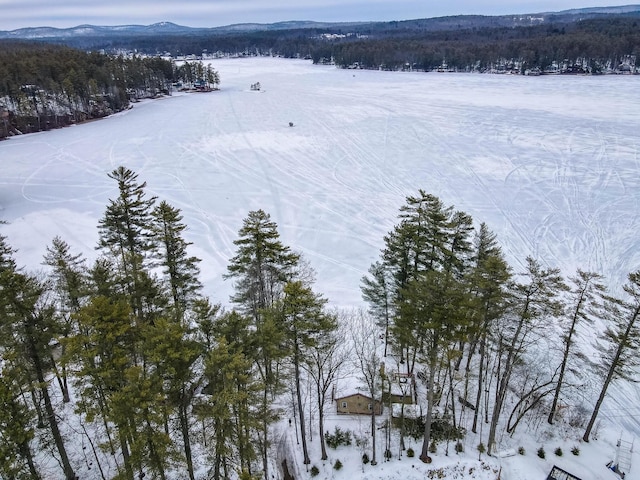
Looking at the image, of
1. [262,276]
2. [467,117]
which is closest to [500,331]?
[262,276]

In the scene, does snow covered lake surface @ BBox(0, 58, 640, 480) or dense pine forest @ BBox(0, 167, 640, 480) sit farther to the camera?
snow covered lake surface @ BBox(0, 58, 640, 480)

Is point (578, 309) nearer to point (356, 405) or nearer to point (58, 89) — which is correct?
point (356, 405)

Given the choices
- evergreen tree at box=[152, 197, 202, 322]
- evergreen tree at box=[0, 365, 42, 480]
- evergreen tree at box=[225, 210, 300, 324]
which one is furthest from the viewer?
evergreen tree at box=[152, 197, 202, 322]

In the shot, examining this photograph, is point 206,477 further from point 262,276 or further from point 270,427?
point 262,276

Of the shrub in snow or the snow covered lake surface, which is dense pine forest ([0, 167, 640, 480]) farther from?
the snow covered lake surface

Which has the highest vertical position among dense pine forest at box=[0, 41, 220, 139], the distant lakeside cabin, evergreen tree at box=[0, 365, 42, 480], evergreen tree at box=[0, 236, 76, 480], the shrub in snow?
dense pine forest at box=[0, 41, 220, 139]

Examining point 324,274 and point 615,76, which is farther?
point 615,76

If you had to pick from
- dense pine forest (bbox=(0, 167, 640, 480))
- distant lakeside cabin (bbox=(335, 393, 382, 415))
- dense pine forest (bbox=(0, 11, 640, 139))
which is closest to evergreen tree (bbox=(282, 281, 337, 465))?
dense pine forest (bbox=(0, 167, 640, 480))
